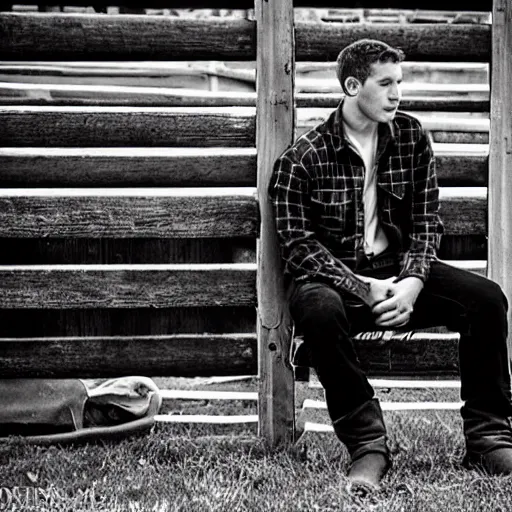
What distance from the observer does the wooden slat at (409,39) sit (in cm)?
432

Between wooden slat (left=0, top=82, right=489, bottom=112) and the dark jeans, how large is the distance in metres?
1.22

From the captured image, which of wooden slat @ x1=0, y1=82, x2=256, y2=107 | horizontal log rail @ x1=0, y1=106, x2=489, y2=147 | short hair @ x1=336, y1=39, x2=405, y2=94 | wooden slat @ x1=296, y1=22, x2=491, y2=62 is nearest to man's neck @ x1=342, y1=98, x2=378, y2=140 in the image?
short hair @ x1=336, y1=39, x2=405, y2=94

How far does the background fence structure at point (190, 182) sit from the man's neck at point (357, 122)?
0.28 metres

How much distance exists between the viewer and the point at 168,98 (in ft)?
21.6

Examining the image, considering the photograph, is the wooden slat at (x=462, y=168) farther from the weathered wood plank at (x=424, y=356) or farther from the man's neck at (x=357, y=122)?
the weathered wood plank at (x=424, y=356)

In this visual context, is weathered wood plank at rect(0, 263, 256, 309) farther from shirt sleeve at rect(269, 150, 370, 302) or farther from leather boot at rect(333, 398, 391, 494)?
leather boot at rect(333, 398, 391, 494)

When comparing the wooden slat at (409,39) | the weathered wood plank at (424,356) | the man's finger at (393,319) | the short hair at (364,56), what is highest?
the wooden slat at (409,39)

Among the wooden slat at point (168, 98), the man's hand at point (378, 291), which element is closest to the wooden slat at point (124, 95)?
the wooden slat at point (168, 98)

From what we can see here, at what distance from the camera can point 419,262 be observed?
13.1 ft

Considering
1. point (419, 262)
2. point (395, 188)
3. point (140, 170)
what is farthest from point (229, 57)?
point (419, 262)

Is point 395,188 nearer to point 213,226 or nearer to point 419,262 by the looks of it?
point 419,262

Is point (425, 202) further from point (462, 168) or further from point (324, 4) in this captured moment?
point (324, 4)

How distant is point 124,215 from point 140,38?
2.74 ft

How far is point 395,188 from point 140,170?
121 cm
